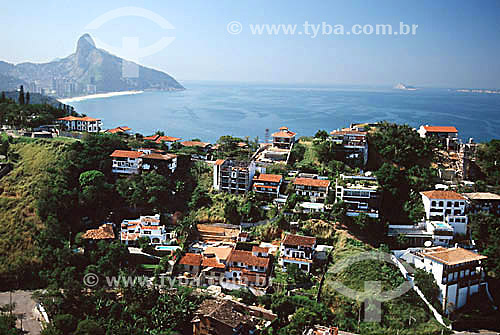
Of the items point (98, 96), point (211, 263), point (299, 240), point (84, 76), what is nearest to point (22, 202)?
point (211, 263)

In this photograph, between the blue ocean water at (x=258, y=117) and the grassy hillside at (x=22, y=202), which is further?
the blue ocean water at (x=258, y=117)

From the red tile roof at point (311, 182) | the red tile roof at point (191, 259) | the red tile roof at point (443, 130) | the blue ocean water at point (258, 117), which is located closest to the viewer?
the red tile roof at point (191, 259)

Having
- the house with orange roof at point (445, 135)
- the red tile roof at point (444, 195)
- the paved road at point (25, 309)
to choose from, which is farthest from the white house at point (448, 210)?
the paved road at point (25, 309)

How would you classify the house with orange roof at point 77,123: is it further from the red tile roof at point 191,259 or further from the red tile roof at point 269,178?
the red tile roof at point 191,259

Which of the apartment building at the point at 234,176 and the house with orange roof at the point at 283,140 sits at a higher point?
the house with orange roof at the point at 283,140

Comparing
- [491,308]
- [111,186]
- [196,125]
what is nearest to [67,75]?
[196,125]

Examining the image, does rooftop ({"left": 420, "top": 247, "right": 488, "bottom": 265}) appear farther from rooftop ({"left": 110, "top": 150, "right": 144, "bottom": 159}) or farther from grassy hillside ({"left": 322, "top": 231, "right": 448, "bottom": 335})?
rooftop ({"left": 110, "top": 150, "right": 144, "bottom": 159})

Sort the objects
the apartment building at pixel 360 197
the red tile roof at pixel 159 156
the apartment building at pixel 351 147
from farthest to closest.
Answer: the apartment building at pixel 351 147
the red tile roof at pixel 159 156
the apartment building at pixel 360 197
